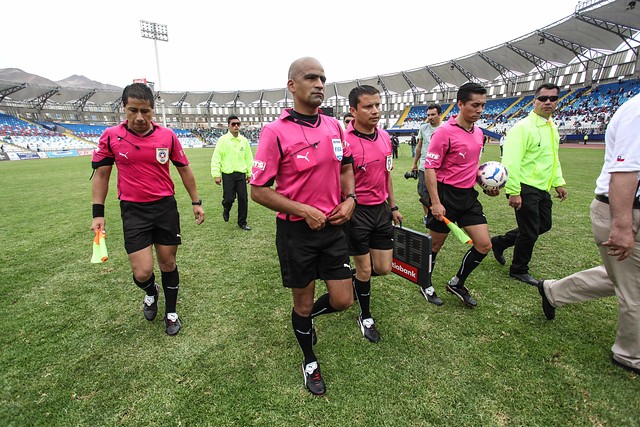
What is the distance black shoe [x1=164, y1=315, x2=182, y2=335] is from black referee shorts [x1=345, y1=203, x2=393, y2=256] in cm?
200

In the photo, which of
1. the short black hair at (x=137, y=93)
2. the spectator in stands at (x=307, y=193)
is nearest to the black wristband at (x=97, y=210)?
the short black hair at (x=137, y=93)

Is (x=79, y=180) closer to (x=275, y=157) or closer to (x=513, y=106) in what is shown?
(x=275, y=157)

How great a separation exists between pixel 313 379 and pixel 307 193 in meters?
1.50

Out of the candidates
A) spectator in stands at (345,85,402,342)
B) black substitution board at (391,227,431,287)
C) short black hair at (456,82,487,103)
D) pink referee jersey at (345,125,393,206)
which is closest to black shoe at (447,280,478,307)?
black substitution board at (391,227,431,287)

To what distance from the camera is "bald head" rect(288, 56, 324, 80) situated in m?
2.21

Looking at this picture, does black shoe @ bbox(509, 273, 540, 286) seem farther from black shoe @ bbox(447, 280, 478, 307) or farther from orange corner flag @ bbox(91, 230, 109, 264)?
orange corner flag @ bbox(91, 230, 109, 264)

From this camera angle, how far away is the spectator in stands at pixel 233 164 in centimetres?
687

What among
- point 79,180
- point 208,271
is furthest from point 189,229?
point 79,180

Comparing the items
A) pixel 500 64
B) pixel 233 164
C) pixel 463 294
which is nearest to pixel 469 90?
pixel 463 294

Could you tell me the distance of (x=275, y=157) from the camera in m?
2.21

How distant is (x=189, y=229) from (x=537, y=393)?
658 centimetres

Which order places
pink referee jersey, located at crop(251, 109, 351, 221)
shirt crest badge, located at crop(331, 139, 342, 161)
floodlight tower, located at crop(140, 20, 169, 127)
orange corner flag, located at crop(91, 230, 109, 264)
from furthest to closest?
floodlight tower, located at crop(140, 20, 169, 127)
orange corner flag, located at crop(91, 230, 109, 264)
shirt crest badge, located at crop(331, 139, 342, 161)
pink referee jersey, located at crop(251, 109, 351, 221)

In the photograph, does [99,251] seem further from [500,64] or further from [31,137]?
[31,137]

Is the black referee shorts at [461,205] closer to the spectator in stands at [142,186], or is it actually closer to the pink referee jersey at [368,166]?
the pink referee jersey at [368,166]
